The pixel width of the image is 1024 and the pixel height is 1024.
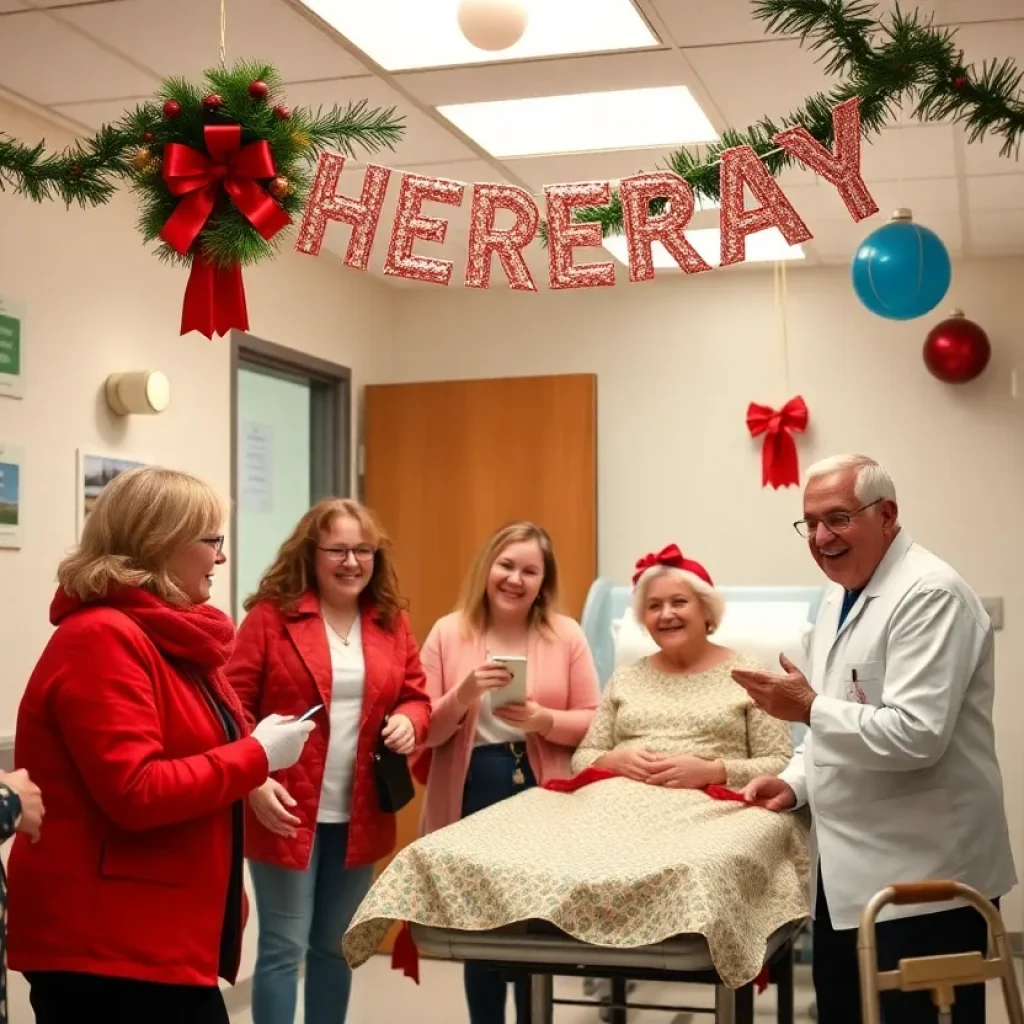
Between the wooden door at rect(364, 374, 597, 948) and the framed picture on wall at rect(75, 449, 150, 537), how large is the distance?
5.62 ft

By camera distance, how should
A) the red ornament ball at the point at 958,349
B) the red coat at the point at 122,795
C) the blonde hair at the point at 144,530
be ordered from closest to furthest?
the red coat at the point at 122,795 < the blonde hair at the point at 144,530 < the red ornament ball at the point at 958,349

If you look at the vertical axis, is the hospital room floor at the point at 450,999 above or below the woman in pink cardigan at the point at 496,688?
below

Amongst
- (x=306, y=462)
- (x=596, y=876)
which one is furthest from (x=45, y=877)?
(x=306, y=462)

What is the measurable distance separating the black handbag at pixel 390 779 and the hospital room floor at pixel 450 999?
1485mm

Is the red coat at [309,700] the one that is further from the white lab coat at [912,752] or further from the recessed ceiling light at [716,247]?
the recessed ceiling light at [716,247]

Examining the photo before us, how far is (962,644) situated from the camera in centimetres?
246

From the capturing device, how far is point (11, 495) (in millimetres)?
3535

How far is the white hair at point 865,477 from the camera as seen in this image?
258 centimetres

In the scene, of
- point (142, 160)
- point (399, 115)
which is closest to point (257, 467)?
point (399, 115)

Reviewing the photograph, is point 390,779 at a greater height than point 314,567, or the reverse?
point 314,567

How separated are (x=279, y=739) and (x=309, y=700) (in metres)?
0.99

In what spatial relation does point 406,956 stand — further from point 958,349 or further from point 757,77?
point 958,349

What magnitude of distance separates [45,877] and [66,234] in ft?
7.10

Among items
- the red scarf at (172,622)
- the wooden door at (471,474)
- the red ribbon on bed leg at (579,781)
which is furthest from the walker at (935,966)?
the wooden door at (471,474)
